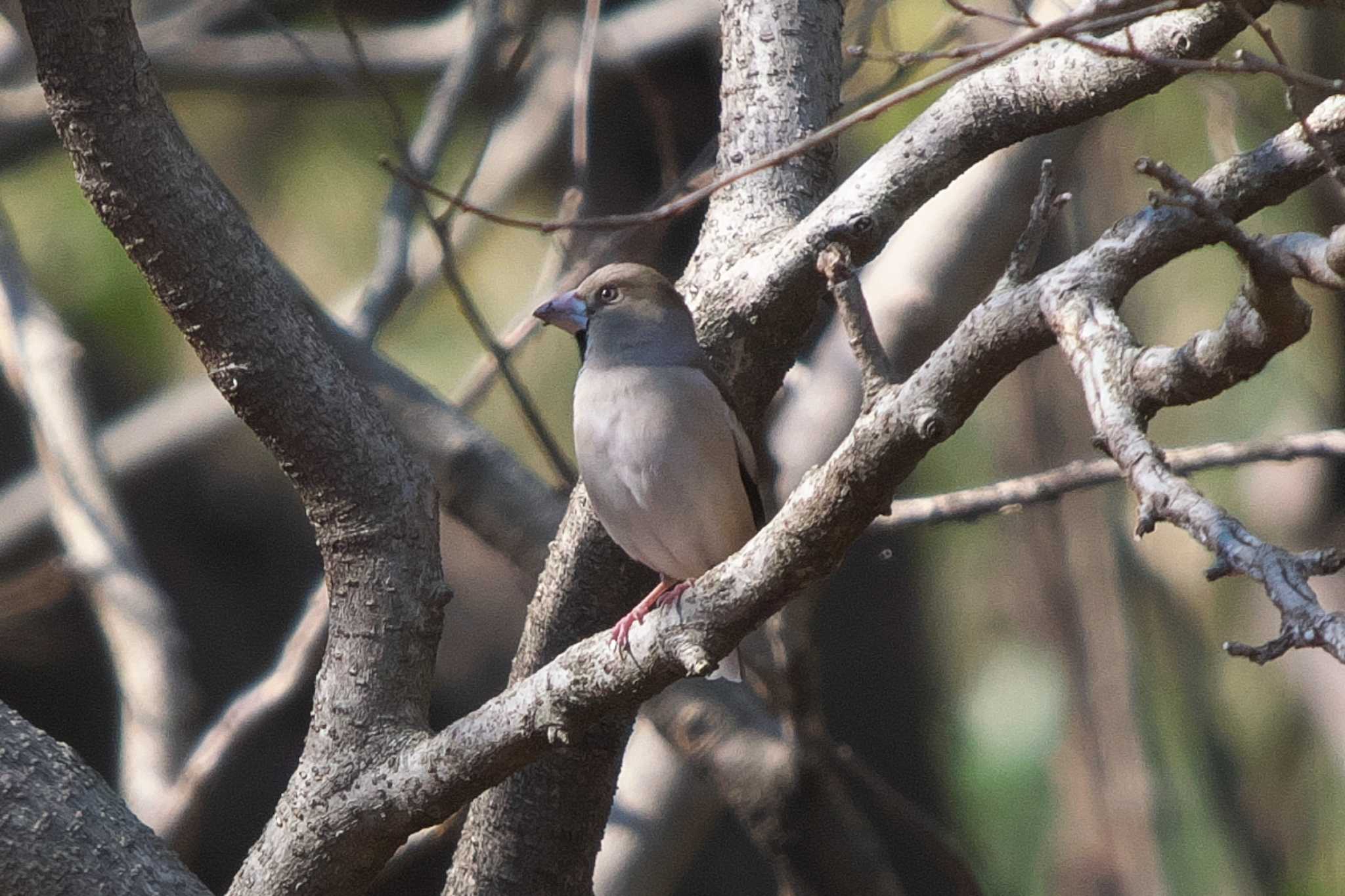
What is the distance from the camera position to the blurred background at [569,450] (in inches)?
351

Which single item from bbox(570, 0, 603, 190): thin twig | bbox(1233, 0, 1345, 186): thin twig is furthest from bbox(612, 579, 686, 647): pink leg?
bbox(570, 0, 603, 190): thin twig

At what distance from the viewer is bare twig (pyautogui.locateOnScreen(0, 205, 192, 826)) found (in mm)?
6158

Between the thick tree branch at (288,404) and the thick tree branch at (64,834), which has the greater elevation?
the thick tree branch at (288,404)

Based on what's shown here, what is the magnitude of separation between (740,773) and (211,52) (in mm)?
6312

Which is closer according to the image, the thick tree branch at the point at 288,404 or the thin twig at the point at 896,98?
the thin twig at the point at 896,98

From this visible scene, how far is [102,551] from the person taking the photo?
6.50m

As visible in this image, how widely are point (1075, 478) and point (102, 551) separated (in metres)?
4.13

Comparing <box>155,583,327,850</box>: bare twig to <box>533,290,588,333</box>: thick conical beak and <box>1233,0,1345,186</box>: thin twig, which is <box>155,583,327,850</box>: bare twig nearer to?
<box>533,290,588,333</box>: thick conical beak

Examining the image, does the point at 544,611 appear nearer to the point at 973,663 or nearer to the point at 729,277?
the point at 729,277

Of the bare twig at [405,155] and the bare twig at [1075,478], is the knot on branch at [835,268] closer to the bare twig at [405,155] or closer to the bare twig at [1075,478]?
the bare twig at [1075,478]

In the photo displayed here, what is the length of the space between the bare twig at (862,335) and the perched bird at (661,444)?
1216 mm

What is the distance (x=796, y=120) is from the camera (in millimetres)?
4211

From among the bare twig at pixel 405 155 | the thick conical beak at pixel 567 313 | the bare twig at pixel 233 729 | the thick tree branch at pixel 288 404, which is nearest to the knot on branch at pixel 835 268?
the thick tree branch at pixel 288 404

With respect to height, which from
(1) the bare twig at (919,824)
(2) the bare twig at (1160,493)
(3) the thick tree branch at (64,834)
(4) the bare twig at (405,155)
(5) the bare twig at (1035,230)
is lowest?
(3) the thick tree branch at (64,834)
